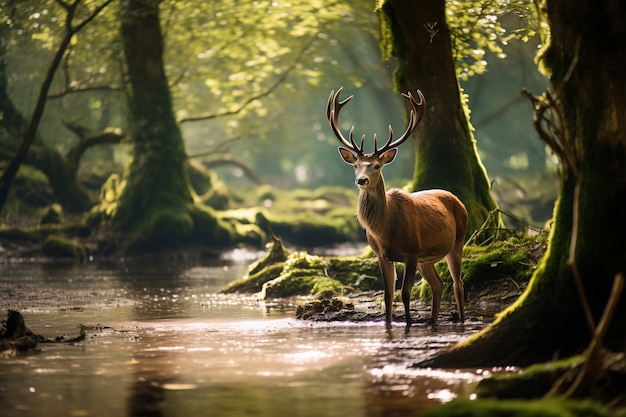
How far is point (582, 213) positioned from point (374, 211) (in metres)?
4.59

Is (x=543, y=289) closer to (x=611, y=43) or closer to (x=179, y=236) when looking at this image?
(x=611, y=43)

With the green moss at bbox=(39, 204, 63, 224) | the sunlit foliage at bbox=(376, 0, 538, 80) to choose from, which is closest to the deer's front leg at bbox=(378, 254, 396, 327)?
the sunlit foliage at bbox=(376, 0, 538, 80)

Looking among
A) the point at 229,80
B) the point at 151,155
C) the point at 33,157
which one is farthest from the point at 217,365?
the point at 229,80

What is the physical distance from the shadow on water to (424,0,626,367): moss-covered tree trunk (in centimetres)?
57

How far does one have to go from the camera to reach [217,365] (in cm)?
1188

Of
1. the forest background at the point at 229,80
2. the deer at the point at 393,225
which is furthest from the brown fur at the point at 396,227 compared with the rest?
the forest background at the point at 229,80

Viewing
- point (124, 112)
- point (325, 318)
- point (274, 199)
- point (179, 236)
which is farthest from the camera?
point (274, 199)

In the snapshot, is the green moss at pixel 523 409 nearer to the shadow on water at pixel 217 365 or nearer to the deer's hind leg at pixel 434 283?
the shadow on water at pixel 217 365

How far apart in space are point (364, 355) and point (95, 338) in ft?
10.9

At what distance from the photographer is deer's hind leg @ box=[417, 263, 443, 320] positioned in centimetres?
1595

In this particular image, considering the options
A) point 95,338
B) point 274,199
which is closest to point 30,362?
point 95,338

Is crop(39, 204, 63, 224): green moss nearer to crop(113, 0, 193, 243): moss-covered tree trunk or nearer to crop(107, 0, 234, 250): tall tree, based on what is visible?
crop(107, 0, 234, 250): tall tree

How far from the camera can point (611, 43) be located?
11.3 meters

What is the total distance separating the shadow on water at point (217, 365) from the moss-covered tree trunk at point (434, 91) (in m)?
3.70
